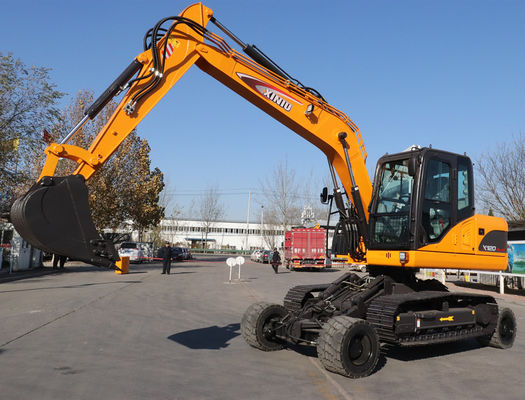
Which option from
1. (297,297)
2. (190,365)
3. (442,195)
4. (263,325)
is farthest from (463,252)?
(190,365)

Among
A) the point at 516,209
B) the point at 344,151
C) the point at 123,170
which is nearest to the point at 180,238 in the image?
the point at 123,170

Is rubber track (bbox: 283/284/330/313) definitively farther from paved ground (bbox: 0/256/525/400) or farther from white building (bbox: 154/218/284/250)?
white building (bbox: 154/218/284/250)

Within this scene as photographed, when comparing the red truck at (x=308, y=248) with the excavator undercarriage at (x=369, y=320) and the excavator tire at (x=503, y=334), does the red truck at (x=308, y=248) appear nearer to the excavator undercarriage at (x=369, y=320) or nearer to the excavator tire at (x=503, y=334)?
the excavator tire at (x=503, y=334)

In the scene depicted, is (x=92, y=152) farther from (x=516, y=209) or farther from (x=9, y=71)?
(x=516, y=209)

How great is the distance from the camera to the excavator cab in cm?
725

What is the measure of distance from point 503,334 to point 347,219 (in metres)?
3.65

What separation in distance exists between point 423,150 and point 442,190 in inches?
31.8

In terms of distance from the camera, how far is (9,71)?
835 inches

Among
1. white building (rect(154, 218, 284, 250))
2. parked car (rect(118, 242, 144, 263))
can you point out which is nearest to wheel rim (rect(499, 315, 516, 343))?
parked car (rect(118, 242, 144, 263))

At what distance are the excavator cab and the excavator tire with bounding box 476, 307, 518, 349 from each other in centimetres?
213

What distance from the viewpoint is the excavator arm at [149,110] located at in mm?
5301

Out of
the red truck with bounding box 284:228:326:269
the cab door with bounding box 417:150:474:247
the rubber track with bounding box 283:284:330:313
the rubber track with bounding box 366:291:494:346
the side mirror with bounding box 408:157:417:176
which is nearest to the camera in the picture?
the rubber track with bounding box 366:291:494:346

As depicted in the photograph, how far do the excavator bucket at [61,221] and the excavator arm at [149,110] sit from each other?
0.4 inches

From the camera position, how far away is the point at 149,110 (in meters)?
6.58
